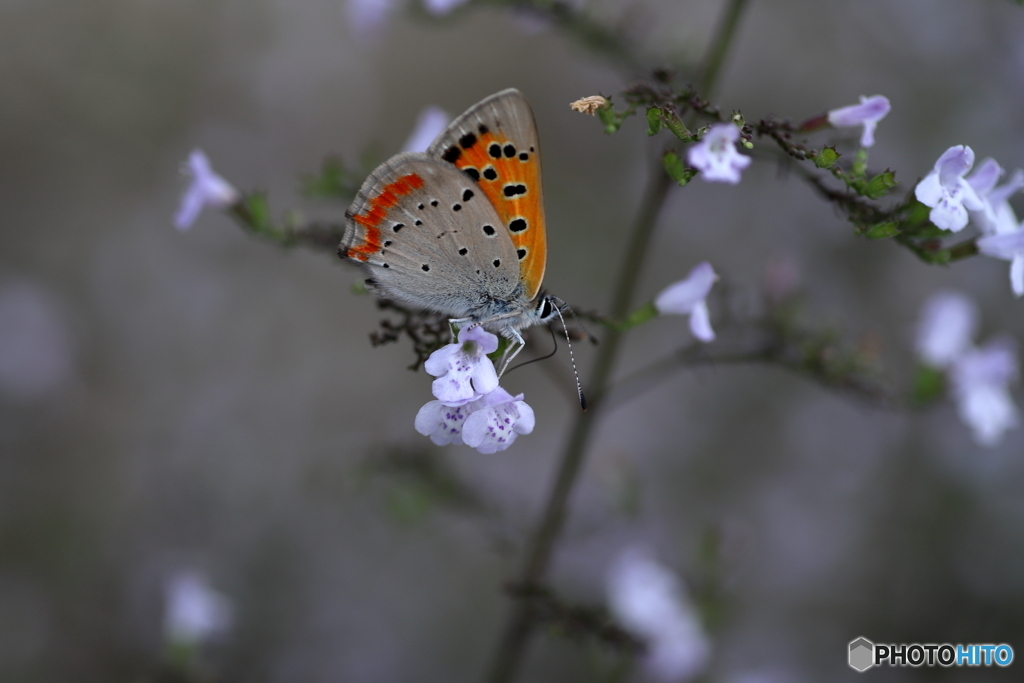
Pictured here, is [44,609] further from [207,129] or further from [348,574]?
[207,129]

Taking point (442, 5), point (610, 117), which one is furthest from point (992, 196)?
point (442, 5)

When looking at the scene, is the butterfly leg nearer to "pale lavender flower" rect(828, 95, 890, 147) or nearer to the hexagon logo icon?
"pale lavender flower" rect(828, 95, 890, 147)

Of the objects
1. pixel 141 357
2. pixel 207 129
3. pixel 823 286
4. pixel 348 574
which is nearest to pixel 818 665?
pixel 823 286

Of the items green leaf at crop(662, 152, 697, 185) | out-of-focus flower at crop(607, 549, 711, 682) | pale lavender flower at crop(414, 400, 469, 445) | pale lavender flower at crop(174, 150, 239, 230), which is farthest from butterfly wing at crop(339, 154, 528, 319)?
out-of-focus flower at crop(607, 549, 711, 682)

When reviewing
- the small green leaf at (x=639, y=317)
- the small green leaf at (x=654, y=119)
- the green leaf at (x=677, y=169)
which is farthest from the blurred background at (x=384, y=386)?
the small green leaf at (x=654, y=119)

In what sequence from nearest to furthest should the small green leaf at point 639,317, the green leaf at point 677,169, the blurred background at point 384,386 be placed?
the green leaf at point 677,169 → the small green leaf at point 639,317 → the blurred background at point 384,386

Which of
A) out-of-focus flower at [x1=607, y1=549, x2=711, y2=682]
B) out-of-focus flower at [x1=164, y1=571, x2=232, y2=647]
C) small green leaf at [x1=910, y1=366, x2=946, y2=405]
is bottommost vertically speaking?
out-of-focus flower at [x1=164, y1=571, x2=232, y2=647]

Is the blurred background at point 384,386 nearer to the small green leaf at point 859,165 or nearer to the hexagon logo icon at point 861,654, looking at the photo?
the hexagon logo icon at point 861,654
